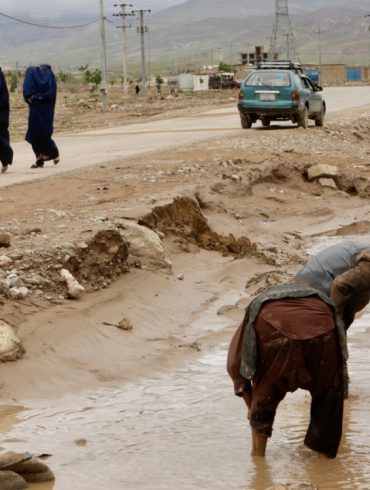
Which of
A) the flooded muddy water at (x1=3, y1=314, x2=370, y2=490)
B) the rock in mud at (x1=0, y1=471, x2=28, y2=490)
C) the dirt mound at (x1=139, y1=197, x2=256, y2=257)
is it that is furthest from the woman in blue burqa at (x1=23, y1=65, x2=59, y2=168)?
the rock in mud at (x1=0, y1=471, x2=28, y2=490)

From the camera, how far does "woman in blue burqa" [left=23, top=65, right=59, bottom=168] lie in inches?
669

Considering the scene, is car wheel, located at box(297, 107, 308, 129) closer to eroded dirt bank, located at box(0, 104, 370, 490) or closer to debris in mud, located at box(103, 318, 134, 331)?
eroded dirt bank, located at box(0, 104, 370, 490)

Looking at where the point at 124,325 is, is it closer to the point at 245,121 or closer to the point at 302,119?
the point at 302,119

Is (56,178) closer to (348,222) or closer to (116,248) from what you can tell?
(348,222)

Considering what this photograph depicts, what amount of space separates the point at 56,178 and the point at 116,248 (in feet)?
16.4

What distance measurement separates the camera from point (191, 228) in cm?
1268

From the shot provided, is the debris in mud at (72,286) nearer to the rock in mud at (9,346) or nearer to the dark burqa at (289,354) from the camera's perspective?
the rock in mud at (9,346)

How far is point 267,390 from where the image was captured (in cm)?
576

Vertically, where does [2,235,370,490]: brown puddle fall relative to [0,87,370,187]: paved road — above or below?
below

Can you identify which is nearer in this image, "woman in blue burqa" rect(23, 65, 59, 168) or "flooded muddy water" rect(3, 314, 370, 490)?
"flooded muddy water" rect(3, 314, 370, 490)

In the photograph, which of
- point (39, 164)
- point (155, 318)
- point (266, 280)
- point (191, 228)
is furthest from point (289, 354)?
point (39, 164)

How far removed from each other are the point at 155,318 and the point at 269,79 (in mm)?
16096

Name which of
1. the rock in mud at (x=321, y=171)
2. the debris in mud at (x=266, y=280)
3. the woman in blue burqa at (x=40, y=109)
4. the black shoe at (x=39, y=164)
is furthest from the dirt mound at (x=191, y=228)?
the rock in mud at (x=321, y=171)

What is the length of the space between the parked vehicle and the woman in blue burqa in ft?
26.9
